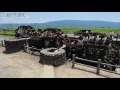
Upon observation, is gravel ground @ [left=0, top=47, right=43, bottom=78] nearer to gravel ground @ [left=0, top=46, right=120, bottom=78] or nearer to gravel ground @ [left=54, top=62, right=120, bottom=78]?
gravel ground @ [left=0, top=46, right=120, bottom=78]

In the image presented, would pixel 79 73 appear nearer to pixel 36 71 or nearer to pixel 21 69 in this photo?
pixel 36 71

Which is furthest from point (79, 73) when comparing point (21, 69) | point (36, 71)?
point (21, 69)

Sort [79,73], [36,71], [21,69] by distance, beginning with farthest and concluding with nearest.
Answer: [21,69] < [36,71] < [79,73]

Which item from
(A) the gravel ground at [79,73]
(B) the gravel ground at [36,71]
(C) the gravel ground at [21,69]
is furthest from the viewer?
(A) the gravel ground at [79,73]

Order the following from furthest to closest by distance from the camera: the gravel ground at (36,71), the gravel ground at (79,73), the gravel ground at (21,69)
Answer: the gravel ground at (79,73)
the gravel ground at (36,71)
the gravel ground at (21,69)

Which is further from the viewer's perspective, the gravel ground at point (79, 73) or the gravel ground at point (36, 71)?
the gravel ground at point (79, 73)

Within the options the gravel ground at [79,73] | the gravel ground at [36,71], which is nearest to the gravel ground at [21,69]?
the gravel ground at [36,71]

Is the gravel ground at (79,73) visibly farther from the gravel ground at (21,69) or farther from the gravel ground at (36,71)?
the gravel ground at (21,69)
